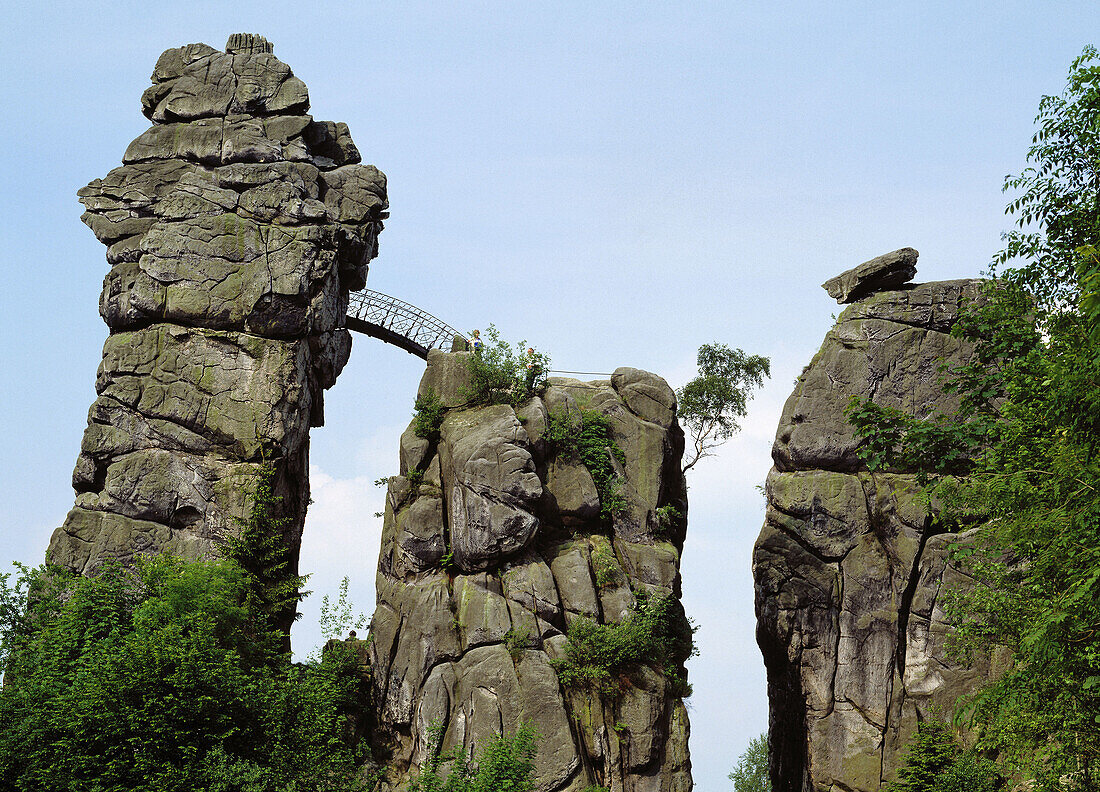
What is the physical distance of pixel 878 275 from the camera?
38281 mm

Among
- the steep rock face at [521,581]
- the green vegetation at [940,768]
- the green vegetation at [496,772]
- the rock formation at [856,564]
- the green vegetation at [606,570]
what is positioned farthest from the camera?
the green vegetation at [606,570]

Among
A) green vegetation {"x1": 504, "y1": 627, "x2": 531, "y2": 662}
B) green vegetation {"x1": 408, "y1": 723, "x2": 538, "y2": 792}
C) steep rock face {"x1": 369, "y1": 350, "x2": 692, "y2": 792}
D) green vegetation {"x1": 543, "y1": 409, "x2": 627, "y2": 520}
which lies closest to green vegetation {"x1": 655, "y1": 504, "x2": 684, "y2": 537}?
steep rock face {"x1": 369, "y1": 350, "x2": 692, "y2": 792}

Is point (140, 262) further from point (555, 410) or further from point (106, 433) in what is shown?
point (555, 410)

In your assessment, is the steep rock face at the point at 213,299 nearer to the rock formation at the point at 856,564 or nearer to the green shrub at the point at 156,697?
the green shrub at the point at 156,697

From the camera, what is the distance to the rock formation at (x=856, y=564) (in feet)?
110

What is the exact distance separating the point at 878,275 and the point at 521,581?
1567cm

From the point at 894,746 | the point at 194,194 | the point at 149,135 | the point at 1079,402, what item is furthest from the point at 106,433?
the point at 1079,402

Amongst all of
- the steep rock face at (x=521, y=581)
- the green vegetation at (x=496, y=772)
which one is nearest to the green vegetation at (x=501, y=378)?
the steep rock face at (x=521, y=581)

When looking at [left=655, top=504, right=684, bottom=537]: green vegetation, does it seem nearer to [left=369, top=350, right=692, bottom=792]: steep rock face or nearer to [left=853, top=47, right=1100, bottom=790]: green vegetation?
[left=369, top=350, right=692, bottom=792]: steep rock face

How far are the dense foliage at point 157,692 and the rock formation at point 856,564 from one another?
44.7 feet

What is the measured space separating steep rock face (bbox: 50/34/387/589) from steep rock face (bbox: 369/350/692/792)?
451 centimetres

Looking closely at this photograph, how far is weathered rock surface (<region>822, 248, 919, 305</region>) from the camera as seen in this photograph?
38.2 m

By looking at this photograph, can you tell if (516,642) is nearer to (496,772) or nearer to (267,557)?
(496,772)

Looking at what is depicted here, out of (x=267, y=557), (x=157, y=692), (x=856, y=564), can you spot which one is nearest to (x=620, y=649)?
(x=856, y=564)
